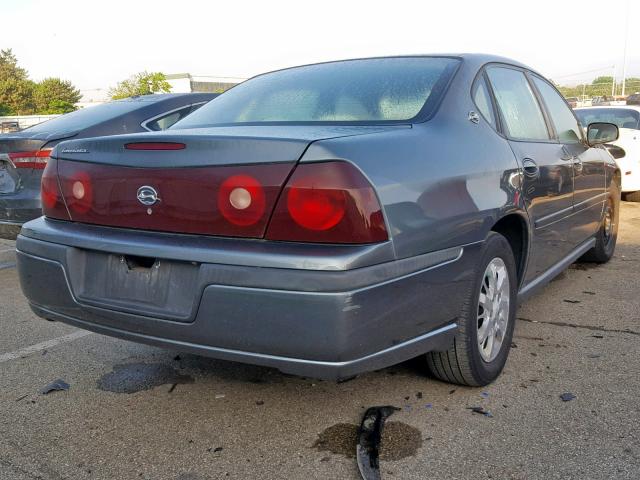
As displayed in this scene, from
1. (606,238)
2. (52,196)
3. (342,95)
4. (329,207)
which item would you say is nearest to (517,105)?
(342,95)

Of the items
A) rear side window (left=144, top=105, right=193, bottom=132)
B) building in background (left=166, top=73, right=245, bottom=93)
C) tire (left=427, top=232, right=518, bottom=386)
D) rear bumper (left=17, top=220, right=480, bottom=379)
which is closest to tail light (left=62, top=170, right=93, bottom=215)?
rear bumper (left=17, top=220, right=480, bottom=379)

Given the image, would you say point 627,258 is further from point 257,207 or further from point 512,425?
point 257,207

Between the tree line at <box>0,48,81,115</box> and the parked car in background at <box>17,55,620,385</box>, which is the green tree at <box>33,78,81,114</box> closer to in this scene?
the tree line at <box>0,48,81,115</box>

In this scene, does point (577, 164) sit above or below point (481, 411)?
above

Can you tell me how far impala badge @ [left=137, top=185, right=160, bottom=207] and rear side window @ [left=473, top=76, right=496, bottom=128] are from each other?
5.17 ft

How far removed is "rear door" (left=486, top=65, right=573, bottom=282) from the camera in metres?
3.33

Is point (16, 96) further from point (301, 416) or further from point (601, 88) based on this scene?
point (601, 88)

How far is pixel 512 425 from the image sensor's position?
8.59ft

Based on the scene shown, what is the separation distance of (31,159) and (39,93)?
62.9m

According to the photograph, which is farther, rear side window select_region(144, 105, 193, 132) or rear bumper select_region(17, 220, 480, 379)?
rear side window select_region(144, 105, 193, 132)

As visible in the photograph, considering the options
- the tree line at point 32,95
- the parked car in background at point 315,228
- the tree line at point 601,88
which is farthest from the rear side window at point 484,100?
the tree line at point 601,88

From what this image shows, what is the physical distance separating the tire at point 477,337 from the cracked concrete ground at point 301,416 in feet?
0.29

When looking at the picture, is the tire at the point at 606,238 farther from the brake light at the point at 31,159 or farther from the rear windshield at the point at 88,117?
the brake light at the point at 31,159

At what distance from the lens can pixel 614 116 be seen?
10633 millimetres
